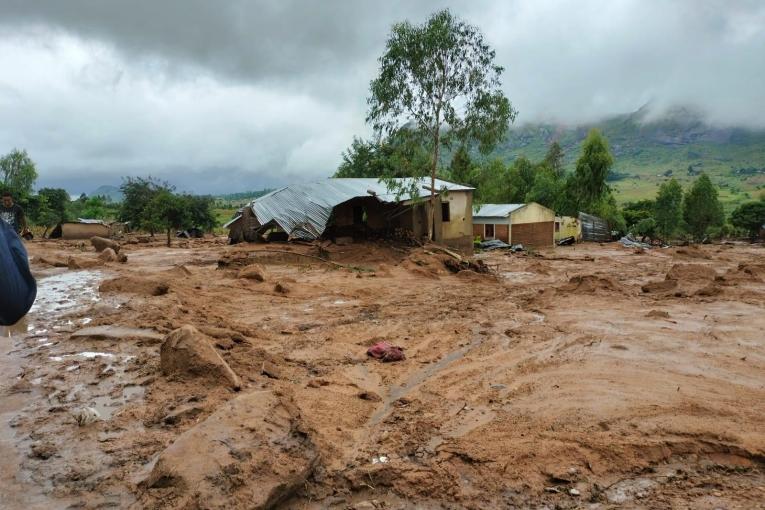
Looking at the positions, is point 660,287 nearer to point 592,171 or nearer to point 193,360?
point 193,360

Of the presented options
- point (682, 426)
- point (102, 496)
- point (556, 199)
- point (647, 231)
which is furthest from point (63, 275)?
point (647, 231)

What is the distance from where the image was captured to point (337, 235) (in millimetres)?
22188

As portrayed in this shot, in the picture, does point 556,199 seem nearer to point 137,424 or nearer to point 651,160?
point 137,424

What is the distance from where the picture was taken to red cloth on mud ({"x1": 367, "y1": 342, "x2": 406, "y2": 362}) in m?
6.44

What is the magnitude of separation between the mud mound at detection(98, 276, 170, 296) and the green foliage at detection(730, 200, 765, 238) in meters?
52.6

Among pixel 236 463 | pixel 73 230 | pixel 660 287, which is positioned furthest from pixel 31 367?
pixel 73 230

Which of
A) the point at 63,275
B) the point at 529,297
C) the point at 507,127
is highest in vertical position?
the point at 507,127

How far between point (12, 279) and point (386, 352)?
15.4ft

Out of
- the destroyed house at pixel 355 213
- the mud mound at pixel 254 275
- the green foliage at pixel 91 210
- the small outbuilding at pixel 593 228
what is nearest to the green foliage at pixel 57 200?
the green foliage at pixel 91 210

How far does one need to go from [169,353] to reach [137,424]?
114 cm

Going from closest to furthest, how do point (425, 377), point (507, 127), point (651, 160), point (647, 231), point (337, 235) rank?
point (425, 377) → point (507, 127) → point (337, 235) → point (647, 231) → point (651, 160)

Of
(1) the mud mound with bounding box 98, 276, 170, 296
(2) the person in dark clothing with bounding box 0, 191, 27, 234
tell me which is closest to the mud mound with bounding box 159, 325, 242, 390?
(1) the mud mound with bounding box 98, 276, 170, 296

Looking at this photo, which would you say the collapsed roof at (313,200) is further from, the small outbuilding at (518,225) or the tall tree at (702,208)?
the tall tree at (702,208)

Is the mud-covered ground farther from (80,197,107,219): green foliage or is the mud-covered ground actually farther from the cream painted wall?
(80,197,107,219): green foliage
